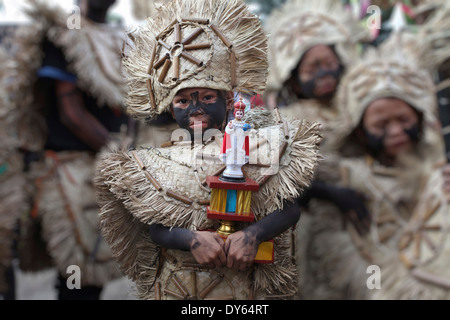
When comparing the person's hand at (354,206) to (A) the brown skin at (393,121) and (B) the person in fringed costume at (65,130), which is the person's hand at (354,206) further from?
(B) the person in fringed costume at (65,130)

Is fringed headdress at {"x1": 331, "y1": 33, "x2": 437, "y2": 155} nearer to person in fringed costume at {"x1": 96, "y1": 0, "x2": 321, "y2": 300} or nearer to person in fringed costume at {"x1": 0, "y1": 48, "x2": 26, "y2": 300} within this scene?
person in fringed costume at {"x1": 96, "y1": 0, "x2": 321, "y2": 300}

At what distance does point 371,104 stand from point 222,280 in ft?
6.60

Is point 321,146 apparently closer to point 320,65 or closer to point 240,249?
point 320,65

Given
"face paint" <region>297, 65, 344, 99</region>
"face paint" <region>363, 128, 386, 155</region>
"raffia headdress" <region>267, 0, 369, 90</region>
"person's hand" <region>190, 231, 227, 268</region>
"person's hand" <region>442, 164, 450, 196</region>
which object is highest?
"raffia headdress" <region>267, 0, 369, 90</region>

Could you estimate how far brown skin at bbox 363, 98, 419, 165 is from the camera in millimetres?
3135

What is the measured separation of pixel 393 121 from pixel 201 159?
1927mm

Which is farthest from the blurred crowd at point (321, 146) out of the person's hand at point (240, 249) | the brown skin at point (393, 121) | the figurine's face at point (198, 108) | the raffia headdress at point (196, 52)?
the person's hand at point (240, 249)

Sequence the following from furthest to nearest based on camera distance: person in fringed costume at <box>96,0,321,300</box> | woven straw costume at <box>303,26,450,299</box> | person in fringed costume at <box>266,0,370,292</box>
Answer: person in fringed costume at <box>266,0,370,292</box>
woven straw costume at <box>303,26,450,299</box>
person in fringed costume at <box>96,0,321,300</box>

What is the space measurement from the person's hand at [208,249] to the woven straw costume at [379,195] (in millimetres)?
1598

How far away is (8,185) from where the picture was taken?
10.8 feet

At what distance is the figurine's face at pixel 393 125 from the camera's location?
123 inches

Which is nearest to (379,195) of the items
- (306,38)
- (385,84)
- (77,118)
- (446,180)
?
(446,180)

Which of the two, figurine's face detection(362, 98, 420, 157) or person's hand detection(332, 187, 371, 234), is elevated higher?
figurine's face detection(362, 98, 420, 157)

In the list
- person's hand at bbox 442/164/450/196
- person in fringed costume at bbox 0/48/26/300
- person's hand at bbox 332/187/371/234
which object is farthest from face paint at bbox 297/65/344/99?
person in fringed costume at bbox 0/48/26/300
